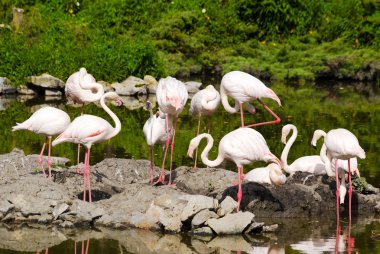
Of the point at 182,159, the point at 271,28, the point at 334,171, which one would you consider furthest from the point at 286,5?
the point at 334,171

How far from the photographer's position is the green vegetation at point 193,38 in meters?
25.2

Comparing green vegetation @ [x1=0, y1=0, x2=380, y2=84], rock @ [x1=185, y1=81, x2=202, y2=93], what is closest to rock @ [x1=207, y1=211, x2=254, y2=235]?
rock @ [x1=185, y1=81, x2=202, y2=93]

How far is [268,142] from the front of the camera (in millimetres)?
16047

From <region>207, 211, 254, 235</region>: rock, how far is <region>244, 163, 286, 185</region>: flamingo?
1.18 metres

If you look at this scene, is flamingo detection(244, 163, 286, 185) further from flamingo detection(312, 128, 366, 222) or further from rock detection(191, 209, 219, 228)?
rock detection(191, 209, 219, 228)

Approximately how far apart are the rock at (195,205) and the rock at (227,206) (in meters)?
0.09

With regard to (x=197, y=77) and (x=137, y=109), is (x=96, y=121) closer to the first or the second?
(x=137, y=109)

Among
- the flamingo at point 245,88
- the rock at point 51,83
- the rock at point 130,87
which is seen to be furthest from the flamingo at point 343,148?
the rock at point 51,83

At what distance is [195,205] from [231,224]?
440 millimetres

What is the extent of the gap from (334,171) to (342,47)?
733 inches

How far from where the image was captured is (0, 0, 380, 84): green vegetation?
25.2m

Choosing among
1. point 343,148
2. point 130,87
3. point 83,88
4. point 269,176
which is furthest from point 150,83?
point 343,148

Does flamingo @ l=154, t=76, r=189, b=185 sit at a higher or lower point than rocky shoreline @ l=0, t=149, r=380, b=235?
higher

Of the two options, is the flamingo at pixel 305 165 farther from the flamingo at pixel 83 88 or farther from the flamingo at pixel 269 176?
the flamingo at pixel 83 88
